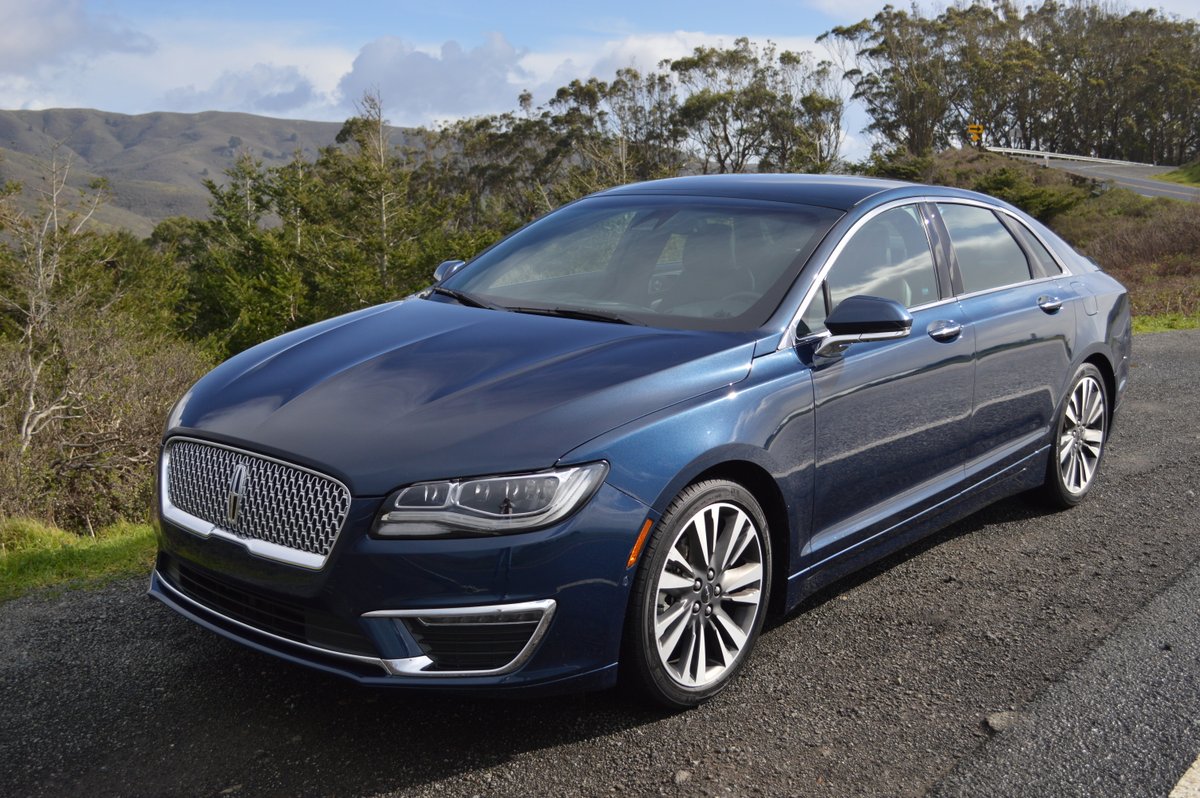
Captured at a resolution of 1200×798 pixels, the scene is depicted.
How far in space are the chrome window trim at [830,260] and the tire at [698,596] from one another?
628 mm

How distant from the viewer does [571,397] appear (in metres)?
3.24

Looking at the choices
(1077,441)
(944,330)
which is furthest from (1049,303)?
(944,330)

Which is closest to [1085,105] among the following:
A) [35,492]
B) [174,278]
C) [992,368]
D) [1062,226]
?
[1062,226]

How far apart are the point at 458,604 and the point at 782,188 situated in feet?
8.31

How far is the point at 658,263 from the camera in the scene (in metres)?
4.37

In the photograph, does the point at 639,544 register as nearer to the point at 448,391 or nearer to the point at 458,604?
the point at 458,604

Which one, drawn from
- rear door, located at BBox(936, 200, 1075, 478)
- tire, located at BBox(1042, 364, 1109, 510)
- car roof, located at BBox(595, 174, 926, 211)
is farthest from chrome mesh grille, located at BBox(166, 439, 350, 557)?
tire, located at BBox(1042, 364, 1109, 510)

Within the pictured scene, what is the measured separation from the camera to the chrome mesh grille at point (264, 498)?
304cm

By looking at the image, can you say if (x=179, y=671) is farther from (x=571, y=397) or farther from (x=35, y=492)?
(x=35, y=492)

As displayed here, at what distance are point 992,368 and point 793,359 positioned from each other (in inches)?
56.3

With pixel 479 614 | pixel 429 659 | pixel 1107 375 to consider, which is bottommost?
pixel 1107 375

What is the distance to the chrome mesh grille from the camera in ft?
9.98

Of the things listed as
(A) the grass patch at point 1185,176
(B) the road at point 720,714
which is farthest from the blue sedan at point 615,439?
(A) the grass patch at point 1185,176

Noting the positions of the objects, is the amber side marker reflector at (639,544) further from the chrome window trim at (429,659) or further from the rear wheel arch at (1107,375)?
the rear wheel arch at (1107,375)
